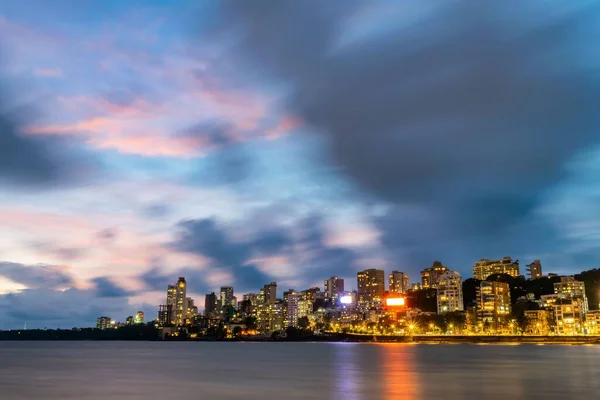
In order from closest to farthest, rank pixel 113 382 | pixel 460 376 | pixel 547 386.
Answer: pixel 547 386
pixel 113 382
pixel 460 376

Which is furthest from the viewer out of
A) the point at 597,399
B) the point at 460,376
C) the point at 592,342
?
the point at 592,342

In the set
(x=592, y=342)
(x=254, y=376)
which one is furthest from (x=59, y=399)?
(x=592, y=342)

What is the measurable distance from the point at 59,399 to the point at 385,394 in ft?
98.9

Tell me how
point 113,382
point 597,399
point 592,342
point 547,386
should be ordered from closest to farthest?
point 597,399, point 547,386, point 113,382, point 592,342

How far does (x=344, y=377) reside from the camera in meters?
69.9

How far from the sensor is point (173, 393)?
171 feet

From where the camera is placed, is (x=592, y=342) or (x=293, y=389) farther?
(x=592, y=342)

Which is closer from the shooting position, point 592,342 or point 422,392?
point 422,392

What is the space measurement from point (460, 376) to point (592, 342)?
153 meters

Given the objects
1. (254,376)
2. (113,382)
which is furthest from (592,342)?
(113,382)

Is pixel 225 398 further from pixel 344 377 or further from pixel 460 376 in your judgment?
pixel 460 376

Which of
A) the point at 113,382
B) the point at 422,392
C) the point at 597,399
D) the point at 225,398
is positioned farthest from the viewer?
the point at 113,382

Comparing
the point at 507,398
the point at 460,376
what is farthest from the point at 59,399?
the point at 460,376

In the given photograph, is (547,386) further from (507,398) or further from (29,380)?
(29,380)
